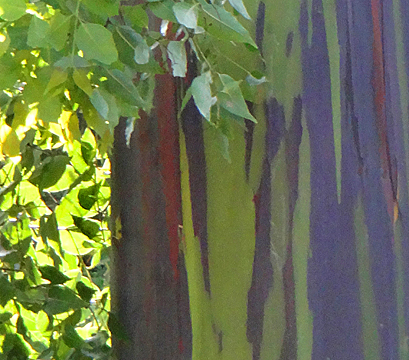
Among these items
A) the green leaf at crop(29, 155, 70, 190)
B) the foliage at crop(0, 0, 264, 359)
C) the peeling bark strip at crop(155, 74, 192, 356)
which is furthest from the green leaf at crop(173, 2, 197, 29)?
the green leaf at crop(29, 155, 70, 190)

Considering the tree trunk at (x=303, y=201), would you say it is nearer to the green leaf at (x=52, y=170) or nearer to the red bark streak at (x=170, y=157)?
the red bark streak at (x=170, y=157)

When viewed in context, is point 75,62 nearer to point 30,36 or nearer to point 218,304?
point 30,36

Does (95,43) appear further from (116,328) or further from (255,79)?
(116,328)

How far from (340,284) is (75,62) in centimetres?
41

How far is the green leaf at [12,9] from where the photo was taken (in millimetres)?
478

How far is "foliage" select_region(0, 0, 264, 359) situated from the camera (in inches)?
20.1

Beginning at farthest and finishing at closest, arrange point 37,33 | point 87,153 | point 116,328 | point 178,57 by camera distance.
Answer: point 87,153 < point 116,328 < point 178,57 < point 37,33

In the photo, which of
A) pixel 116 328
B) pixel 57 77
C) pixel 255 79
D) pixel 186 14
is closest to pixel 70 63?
pixel 57 77

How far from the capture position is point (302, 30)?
0.65m

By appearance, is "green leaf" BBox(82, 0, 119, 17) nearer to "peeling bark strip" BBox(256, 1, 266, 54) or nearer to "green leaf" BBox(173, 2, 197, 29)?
"green leaf" BBox(173, 2, 197, 29)

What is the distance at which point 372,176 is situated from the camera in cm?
63

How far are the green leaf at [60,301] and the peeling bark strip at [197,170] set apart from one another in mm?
232

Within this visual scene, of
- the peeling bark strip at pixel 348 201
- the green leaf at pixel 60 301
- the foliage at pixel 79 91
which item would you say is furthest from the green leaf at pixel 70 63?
the green leaf at pixel 60 301

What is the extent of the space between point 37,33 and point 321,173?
1.22 feet
